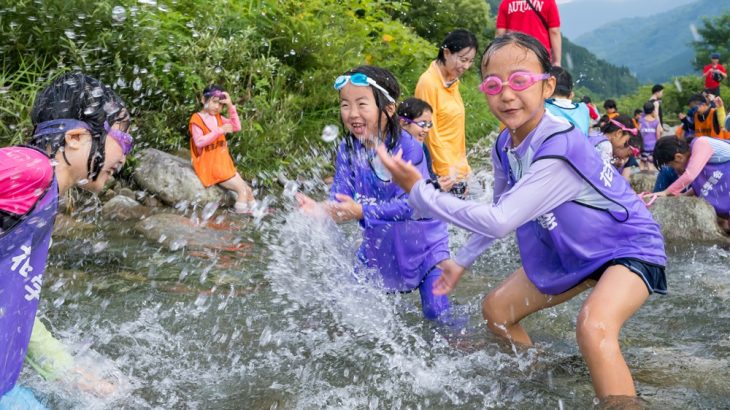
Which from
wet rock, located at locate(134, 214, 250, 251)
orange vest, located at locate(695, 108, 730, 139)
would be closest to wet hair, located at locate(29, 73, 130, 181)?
wet rock, located at locate(134, 214, 250, 251)

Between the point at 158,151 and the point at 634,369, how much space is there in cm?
705

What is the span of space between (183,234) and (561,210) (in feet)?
16.0

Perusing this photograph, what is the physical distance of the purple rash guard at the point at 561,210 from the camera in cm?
311

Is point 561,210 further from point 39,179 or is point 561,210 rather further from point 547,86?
point 39,179

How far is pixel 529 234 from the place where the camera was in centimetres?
365

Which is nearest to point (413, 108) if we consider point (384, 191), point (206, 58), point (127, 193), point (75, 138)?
point (384, 191)

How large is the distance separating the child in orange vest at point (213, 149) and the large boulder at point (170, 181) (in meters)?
0.13

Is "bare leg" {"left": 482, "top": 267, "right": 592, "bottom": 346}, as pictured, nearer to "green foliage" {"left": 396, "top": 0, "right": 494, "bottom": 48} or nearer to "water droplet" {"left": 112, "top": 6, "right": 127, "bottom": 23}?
"water droplet" {"left": 112, "top": 6, "right": 127, "bottom": 23}

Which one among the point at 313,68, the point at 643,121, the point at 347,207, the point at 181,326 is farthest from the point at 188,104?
the point at 643,121

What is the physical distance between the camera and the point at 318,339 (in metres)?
4.50

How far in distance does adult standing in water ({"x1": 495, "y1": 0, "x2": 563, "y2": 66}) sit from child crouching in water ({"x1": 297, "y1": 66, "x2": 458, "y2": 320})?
10.5 feet

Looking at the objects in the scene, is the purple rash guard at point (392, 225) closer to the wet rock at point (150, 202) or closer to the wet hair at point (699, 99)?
the wet rock at point (150, 202)

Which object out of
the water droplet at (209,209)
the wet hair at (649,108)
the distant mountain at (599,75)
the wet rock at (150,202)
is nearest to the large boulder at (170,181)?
the wet rock at (150,202)

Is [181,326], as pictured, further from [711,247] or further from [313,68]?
[313,68]
